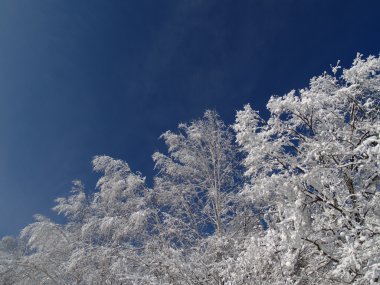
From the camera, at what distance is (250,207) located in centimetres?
1005

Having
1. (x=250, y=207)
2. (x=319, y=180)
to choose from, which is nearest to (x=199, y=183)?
(x=250, y=207)

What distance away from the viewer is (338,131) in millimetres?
5660

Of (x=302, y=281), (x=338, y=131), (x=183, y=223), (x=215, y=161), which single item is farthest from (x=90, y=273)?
(x=338, y=131)

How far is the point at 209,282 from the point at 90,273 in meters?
4.86

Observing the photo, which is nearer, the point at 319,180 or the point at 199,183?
the point at 319,180

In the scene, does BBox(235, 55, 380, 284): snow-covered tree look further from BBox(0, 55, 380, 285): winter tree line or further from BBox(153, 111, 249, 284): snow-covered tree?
BBox(153, 111, 249, 284): snow-covered tree

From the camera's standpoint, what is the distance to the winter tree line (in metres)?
4.64

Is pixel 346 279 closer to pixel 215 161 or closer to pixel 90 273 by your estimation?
pixel 215 161

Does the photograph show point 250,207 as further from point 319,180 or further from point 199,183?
point 319,180

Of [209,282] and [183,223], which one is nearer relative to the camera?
[209,282]

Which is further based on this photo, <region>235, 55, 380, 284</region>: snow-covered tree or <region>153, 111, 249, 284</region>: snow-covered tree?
<region>153, 111, 249, 284</region>: snow-covered tree

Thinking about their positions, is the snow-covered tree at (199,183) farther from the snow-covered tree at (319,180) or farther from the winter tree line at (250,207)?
the snow-covered tree at (319,180)

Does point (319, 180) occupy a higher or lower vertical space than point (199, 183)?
lower

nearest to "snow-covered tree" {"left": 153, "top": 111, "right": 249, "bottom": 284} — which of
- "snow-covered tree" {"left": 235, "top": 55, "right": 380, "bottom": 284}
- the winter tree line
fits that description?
the winter tree line
